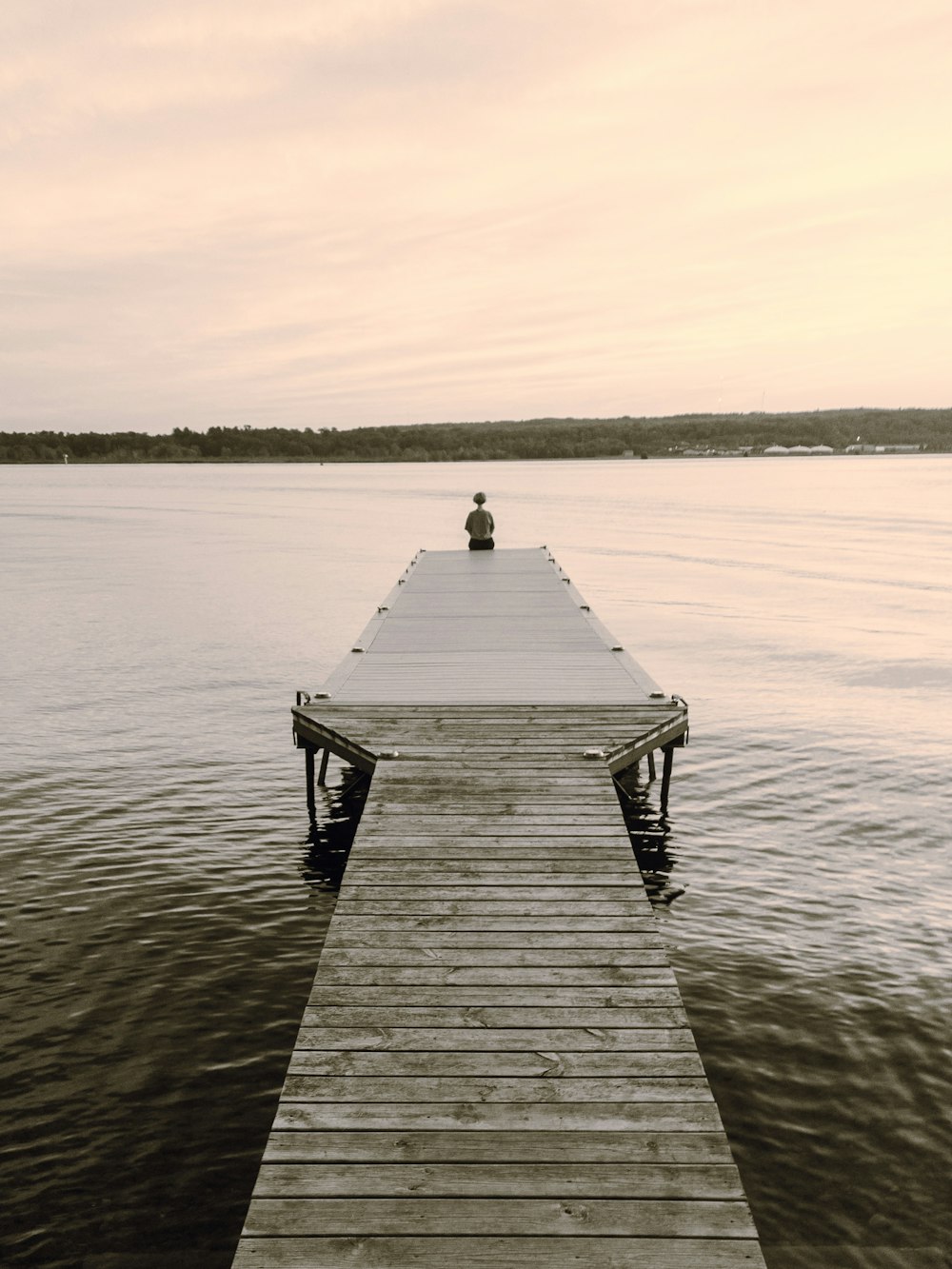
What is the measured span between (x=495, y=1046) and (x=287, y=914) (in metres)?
5.20

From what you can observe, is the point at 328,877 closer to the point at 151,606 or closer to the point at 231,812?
the point at 231,812

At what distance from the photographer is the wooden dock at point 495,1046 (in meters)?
4.53

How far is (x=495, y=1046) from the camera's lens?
19.0 ft

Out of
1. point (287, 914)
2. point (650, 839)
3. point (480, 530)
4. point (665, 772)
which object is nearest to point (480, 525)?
point (480, 530)

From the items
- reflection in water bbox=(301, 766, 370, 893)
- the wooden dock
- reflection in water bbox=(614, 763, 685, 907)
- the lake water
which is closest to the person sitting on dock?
the lake water

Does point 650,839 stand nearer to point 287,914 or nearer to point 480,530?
point 287,914

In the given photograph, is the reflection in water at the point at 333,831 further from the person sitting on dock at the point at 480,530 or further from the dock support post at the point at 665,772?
the person sitting on dock at the point at 480,530

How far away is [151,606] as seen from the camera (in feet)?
110

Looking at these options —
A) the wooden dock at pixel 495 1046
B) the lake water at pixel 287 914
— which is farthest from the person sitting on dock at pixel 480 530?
the wooden dock at pixel 495 1046

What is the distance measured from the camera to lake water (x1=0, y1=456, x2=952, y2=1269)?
6438mm

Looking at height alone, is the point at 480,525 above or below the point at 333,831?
above

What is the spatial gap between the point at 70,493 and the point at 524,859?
12505 centimetres

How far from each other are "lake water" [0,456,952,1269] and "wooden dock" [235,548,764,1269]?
5.11 ft

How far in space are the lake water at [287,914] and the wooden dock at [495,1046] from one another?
1.56 metres
